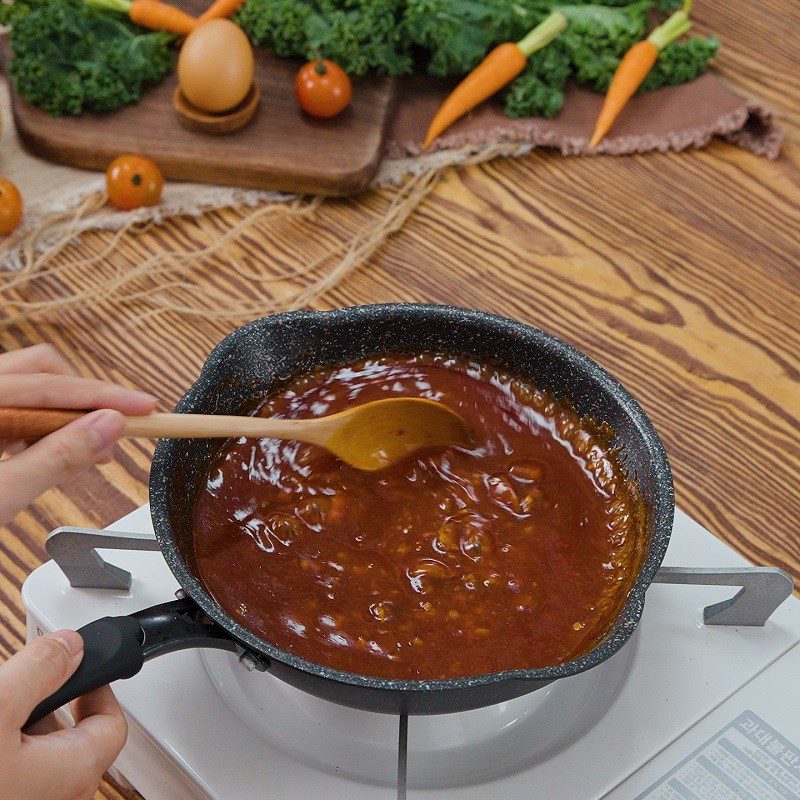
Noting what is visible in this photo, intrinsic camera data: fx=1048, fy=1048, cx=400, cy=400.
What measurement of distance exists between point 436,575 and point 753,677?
35 cm

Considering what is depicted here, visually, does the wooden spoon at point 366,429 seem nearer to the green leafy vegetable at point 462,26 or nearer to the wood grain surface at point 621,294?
the wood grain surface at point 621,294

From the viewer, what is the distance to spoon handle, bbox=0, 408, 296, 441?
0.83 metres

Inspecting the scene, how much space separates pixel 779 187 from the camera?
6.07ft

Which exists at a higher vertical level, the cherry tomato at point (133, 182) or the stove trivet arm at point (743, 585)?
the stove trivet arm at point (743, 585)

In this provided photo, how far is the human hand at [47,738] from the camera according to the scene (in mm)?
748

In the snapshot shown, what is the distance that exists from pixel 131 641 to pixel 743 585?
0.59 m

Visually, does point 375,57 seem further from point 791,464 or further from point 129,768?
point 129,768

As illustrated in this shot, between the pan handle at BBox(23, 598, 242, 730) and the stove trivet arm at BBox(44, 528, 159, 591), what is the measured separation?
15cm

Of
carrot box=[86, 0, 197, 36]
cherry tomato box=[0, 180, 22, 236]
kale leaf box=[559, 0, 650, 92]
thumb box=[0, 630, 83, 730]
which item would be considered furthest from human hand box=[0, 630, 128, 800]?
kale leaf box=[559, 0, 650, 92]

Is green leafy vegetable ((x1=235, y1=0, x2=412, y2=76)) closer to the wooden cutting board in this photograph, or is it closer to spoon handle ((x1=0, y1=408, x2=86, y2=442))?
the wooden cutting board

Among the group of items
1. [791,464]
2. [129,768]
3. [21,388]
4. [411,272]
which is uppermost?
[21,388]

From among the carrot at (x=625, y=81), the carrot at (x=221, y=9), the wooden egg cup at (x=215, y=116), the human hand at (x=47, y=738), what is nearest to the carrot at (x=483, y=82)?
the carrot at (x=625, y=81)

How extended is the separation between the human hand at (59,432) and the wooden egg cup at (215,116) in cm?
100

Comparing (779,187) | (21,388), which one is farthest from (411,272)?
(21,388)
